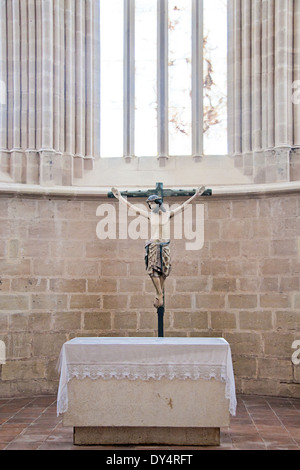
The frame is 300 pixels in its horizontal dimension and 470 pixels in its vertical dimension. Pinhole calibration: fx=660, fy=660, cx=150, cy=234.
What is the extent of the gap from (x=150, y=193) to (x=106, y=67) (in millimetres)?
3138

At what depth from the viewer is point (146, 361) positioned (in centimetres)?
589

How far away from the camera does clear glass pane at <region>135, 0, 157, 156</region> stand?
9.54 meters

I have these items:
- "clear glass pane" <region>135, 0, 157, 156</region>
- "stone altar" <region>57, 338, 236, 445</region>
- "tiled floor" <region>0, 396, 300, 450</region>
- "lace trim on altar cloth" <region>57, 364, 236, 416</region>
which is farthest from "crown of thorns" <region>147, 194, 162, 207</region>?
"clear glass pane" <region>135, 0, 157, 156</region>

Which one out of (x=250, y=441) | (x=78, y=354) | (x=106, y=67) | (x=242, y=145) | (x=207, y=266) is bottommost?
(x=250, y=441)

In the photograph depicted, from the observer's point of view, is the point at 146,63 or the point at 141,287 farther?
the point at 146,63

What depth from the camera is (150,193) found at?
721cm

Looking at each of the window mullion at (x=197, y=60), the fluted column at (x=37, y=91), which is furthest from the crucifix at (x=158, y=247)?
the window mullion at (x=197, y=60)

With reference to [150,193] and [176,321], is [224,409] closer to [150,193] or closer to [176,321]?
[150,193]

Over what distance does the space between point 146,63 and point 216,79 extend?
3.41 feet

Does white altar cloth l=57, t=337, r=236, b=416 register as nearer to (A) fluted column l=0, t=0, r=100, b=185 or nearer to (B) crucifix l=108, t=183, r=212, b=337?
(B) crucifix l=108, t=183, r=212, b=337

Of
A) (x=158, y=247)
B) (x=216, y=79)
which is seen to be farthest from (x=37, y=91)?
(x=158, y=247)

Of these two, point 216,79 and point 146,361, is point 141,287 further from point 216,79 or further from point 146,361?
point 216,79

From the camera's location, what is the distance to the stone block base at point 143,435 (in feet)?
19.3
